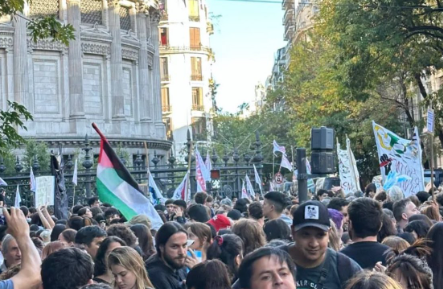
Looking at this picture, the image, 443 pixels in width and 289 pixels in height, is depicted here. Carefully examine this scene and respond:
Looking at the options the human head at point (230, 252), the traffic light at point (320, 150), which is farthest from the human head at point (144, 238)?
the traffic light at point (320, 150)

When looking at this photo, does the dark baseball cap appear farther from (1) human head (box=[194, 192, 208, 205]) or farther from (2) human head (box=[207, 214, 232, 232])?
(1) human head (box=[194, 192, 208, 205])

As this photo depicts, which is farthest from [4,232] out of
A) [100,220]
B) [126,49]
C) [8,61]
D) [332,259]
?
[126,49]

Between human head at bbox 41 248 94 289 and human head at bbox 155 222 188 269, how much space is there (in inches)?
77.7

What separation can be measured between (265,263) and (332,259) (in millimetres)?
1463

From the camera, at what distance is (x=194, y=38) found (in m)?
101

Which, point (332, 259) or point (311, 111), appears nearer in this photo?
point (332, 259)

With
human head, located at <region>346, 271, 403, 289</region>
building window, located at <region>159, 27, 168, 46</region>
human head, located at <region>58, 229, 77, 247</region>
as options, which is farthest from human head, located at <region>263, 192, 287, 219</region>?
building window, located at <region>159, 27, 168, 46</region>

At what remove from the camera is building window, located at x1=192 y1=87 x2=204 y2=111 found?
100188 mm

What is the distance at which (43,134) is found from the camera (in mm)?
52312

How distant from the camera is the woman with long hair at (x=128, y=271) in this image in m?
7.52

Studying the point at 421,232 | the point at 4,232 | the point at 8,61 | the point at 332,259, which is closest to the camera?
the point at 332,259

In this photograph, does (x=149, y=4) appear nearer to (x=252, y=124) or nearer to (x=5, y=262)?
(x=252, y=124)

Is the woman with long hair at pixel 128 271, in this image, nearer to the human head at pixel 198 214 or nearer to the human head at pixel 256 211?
the human head at pixel 256 211

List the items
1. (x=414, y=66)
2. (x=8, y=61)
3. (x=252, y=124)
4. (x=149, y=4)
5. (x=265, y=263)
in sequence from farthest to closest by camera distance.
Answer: (x=252, y=124) → (x=149, y=4) → (x=8, y=61) → (x=414, y=66) → (x=265, y=263)
